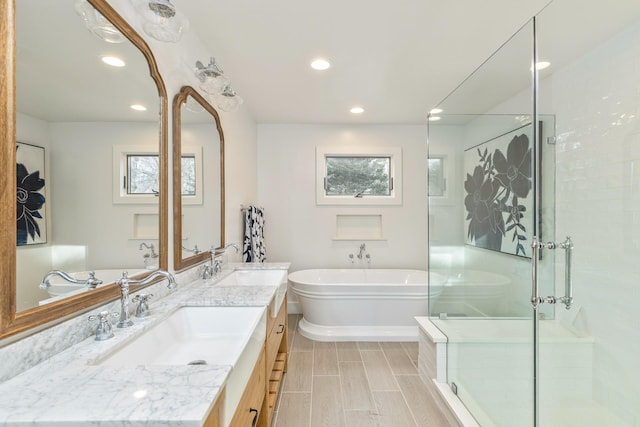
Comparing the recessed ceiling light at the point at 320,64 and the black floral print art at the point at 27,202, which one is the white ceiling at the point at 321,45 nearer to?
the recessed ceiling light at the point at 320,64

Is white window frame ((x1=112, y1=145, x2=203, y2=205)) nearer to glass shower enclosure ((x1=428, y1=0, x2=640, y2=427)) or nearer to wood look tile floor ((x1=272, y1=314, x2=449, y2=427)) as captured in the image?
wood look tile floor ((x1=272, y1=314, x2=449, y2=427))

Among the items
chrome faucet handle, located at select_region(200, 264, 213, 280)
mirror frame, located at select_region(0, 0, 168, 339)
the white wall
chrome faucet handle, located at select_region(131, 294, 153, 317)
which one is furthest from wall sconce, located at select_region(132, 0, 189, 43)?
the white wall

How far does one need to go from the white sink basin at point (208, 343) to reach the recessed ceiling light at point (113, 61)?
110 centimetres

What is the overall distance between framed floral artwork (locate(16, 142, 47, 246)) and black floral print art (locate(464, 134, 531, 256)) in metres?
2.35

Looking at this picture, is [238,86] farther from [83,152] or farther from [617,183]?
[617,183]

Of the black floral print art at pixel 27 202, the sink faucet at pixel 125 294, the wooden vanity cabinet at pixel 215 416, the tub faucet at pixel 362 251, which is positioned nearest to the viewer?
the wooden vanity cabinet at pixel 215 416

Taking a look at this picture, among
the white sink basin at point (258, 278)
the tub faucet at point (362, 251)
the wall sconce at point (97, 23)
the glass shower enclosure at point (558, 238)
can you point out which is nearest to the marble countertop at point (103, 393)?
the wall sconce at point (97, 23)

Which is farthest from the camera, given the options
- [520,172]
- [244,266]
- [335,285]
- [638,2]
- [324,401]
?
[335,285]

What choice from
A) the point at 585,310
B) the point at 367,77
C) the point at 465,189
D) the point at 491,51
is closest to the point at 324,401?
the point at 585,310

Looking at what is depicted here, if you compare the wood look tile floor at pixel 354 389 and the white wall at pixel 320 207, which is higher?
the white wall at pixel 320 207

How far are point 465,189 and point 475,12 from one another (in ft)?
4.41

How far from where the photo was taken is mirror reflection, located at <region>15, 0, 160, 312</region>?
901mm

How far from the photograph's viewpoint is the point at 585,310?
196 centimetres

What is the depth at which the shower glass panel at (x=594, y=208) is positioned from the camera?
5.66 feet
